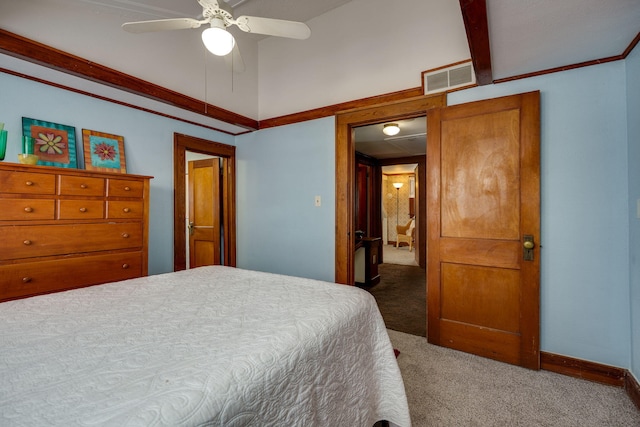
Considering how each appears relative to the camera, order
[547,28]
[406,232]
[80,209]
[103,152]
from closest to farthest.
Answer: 1. [547,28]
2. [80,209]
3. [103,152]
4. [406,232]

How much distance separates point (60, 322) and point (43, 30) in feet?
7.43

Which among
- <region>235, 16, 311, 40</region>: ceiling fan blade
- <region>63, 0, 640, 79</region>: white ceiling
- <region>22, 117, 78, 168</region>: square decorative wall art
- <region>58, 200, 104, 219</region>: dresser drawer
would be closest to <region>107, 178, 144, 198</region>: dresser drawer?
<region>58, 200, 104, 219</region>: dresser drawer

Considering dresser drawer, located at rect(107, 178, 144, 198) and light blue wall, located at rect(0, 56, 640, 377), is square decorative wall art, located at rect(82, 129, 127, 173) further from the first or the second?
dresser drawer, located at rect(107, 178, 144, 198)

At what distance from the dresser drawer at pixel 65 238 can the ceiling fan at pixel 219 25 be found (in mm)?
1477

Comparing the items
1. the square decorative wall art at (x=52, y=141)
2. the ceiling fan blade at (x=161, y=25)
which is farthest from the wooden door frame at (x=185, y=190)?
the ceiling fan blade at (x=161, y=25)

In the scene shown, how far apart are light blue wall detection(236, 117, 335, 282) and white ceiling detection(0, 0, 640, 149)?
78 cm

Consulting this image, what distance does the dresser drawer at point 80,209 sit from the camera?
2094 mm

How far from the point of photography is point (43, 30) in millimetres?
2082

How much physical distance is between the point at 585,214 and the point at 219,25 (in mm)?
2835

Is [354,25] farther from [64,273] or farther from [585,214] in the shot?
[64,273]

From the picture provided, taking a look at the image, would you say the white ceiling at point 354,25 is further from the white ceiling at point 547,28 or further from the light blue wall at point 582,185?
the light blue wall at point 582,185

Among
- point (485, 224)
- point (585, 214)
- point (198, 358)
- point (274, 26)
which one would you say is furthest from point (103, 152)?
point (585, 214)

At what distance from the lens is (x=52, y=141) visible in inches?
92.6

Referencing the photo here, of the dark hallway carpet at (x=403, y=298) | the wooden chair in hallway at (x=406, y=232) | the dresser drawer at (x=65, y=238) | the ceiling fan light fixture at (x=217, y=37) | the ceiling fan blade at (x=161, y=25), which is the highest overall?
the ceiling fan blade at (x=161, y=25)
